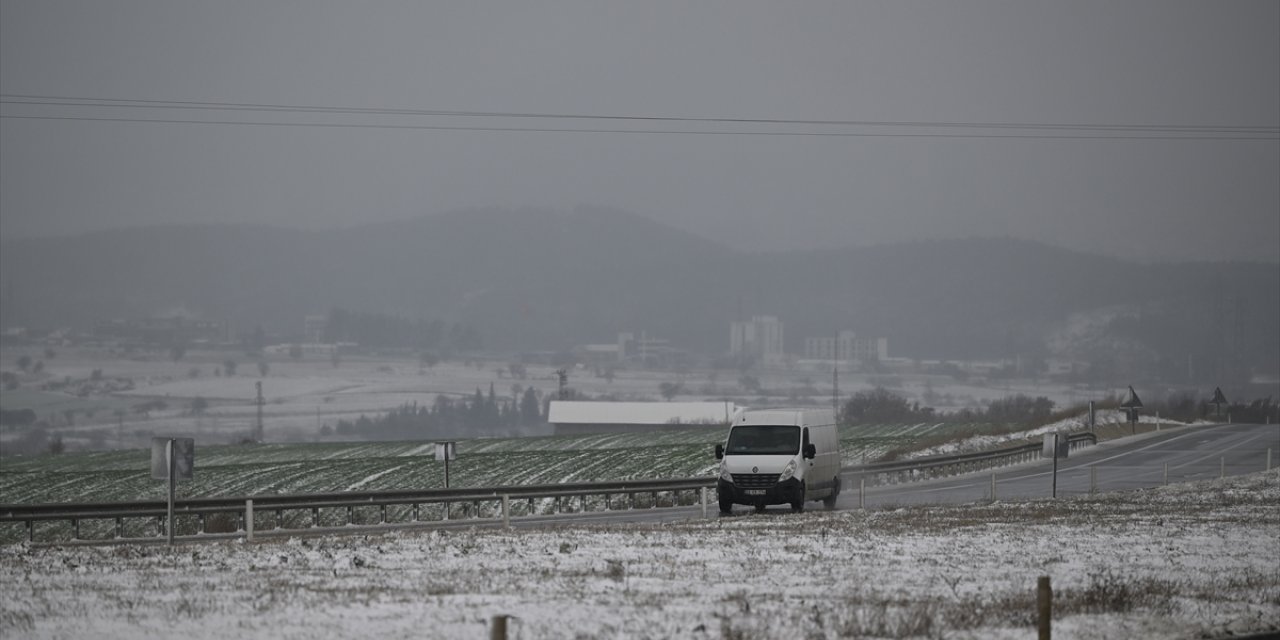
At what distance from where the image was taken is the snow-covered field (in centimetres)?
1552

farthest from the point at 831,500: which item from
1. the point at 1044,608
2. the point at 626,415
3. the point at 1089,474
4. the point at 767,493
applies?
the point at 626,415

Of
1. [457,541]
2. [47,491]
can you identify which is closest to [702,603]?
[457,541]

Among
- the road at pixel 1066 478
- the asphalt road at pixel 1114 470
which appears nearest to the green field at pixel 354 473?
the asphalt road at pixel 1114 470

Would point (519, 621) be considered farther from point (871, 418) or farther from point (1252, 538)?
point (871, 418)

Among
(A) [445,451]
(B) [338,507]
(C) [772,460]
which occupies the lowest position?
(B) [338,507]

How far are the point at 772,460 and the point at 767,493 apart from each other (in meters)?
0.90

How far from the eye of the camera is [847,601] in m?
17.5

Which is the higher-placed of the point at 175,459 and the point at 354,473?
the point at 175,459

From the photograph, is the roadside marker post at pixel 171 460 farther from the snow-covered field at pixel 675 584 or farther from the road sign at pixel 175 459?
the snow-covered field at pixel 675 584

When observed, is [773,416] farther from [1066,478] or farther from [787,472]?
[1066,478]

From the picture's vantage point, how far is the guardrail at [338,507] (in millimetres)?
39062

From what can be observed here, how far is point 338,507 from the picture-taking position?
50062 millimetres

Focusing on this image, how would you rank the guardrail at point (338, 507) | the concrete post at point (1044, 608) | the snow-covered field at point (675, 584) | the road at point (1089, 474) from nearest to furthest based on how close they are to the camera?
1. the concrete post at point (1044, 608)
2. the snow-covered field at point (675, 584)
3. the guardrail at point (338, 507)
4. the road at point (1089, 474)

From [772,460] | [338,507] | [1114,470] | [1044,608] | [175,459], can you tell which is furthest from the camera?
[1114,470]
